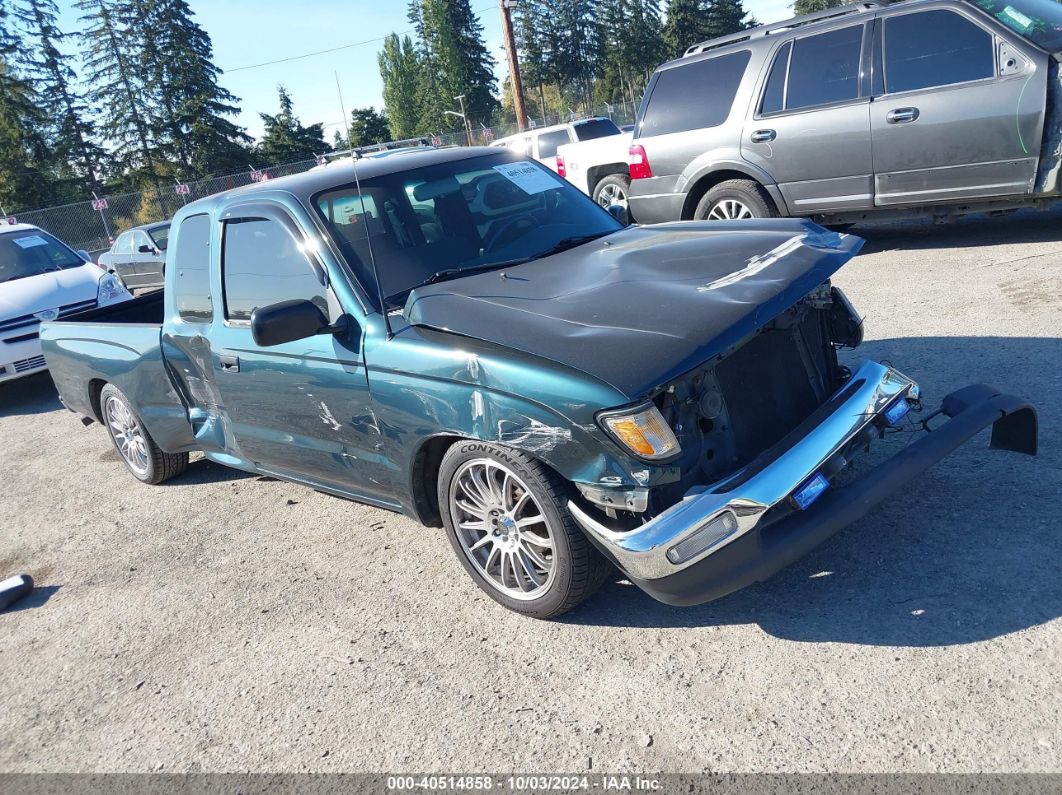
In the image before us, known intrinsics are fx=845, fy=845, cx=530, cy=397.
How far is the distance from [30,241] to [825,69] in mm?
9369

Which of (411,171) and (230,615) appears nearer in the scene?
(230,615)

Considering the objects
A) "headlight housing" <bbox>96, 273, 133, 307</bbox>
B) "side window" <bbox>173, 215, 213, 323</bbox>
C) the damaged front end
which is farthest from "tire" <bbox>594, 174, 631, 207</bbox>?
the damaged front end

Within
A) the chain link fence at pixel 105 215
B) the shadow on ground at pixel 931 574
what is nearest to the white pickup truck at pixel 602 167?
the shadow on ground at pixel 931 574

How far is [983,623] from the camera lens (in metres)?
2.88

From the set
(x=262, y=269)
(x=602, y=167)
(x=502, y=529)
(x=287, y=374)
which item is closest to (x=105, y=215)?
(x=602, y=167)

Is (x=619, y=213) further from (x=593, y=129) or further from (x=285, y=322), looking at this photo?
(x=593, y=129)

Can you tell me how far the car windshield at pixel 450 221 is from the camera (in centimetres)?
387

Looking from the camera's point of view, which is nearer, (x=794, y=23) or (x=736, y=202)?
(x=794, y=23)

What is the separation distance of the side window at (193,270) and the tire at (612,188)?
22.3 feet

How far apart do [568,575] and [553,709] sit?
480mm

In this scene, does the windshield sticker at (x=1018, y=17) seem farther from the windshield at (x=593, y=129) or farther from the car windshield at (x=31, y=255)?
the windshield at (x=593, y=129)

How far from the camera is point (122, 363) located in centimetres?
542

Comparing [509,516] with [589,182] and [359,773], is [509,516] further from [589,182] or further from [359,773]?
[589,182]

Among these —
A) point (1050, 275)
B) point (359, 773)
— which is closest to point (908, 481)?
point (359, 773)
